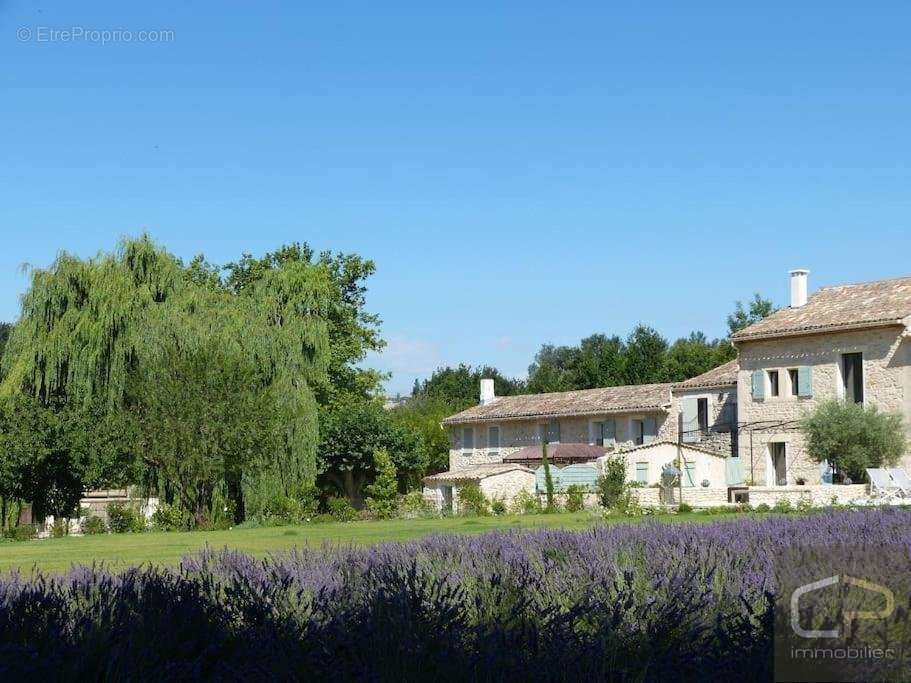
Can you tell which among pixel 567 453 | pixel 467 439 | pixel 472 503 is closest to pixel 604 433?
pixel 567 453

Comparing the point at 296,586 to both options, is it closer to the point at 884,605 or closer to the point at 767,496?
the point at 884,605

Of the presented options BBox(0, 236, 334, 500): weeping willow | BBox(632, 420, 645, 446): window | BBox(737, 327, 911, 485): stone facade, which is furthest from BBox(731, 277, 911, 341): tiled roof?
BBox(0, 236, 334, 500): weeping willow

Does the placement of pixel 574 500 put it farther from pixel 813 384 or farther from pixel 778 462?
pixel 778 462

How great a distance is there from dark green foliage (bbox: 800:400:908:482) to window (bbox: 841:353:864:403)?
1828mm

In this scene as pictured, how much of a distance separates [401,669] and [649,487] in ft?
103

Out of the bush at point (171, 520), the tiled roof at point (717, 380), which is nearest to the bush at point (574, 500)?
the bush at point (171, 520)

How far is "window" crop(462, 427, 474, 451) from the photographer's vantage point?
54.7 meters

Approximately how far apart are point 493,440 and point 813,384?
17770mm

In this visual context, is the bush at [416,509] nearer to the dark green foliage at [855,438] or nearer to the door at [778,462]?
the dark green foliage at [855,438]

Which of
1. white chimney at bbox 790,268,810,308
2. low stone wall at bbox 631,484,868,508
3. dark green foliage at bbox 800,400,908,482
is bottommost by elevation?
low stone wall at bbox 631,484,868,508

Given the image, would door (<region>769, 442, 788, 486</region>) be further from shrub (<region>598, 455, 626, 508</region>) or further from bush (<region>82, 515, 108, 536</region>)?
bush (<region>82, 515, 108, 536</region>)

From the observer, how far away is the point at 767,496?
30.0 m

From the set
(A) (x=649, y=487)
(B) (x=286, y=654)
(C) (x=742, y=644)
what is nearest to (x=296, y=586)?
(B) (x=286, y=654)

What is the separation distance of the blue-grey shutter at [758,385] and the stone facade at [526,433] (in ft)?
16.4
